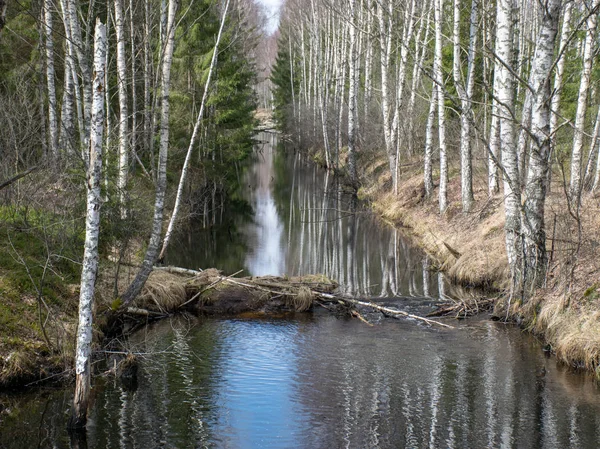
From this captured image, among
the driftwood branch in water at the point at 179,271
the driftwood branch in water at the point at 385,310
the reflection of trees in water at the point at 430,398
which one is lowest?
the reflection of trees in water at the point at 430,398

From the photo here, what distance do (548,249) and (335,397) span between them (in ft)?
17.5

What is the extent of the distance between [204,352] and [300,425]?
10.0 ft

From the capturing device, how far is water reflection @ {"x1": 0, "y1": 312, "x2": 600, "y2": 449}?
7422mm

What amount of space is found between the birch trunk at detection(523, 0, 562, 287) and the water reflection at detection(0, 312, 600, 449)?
4.38 feet

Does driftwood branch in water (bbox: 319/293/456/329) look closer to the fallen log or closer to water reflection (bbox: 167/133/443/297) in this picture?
the fallen log

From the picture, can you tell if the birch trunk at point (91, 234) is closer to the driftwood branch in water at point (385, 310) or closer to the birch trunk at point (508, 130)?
the driftwood branch in water at point (385, 310)

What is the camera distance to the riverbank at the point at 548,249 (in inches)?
389

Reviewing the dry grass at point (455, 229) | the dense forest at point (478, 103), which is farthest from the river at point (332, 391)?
the dense forest at point (478, 103)

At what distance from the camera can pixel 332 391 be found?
881 cm

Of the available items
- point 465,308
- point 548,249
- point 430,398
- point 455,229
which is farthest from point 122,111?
point 430,398

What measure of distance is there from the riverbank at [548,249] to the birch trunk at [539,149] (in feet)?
0.95

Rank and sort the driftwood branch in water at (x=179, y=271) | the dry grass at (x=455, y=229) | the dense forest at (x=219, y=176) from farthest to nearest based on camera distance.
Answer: the dry grass at (x=455, y=229) < the driftwood branch in water at (x=179, y=271) < the dense forest at (x=219, y=176)

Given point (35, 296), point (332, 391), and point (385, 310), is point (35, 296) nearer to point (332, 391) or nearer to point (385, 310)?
point (332, 391)

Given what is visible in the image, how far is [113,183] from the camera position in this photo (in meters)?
10.5
